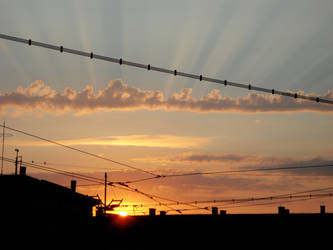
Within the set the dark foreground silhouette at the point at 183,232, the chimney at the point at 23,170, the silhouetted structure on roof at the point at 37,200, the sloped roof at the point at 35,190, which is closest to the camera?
the dark foreground silhouette at the point at 183,232

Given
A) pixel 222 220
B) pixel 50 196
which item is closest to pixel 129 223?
pixel 222 220

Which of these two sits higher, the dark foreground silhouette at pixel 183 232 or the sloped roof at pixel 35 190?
the sloped roof at pixel 35 190

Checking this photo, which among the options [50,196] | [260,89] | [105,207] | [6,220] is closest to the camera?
[260,89]

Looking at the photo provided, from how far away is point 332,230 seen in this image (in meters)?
Answer: 29.9

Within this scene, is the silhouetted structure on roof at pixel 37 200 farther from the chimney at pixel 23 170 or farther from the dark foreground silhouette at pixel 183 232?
the chimney at pixel 23 170

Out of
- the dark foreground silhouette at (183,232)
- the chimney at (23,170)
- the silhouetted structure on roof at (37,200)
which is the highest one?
the chimney at (23,170)

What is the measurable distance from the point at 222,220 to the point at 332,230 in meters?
6.90

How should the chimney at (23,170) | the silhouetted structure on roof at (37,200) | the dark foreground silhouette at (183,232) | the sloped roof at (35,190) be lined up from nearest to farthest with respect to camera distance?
the dark foreground silhouette at (183,232), the silhouetted structure on roof at (37,200), the sloped roof at (35,190), the chimney at (23,170)

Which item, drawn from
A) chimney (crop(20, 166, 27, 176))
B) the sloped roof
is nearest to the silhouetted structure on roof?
the sloped roof

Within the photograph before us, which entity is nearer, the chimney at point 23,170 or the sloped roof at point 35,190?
the sloped roof at point 35,190

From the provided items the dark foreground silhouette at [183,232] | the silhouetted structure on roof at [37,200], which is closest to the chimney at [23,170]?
the silhouetted structure on roof at [37,200]

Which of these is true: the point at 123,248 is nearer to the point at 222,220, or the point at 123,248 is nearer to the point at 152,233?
the point at 152,233

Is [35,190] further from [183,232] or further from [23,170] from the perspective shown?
[183,232]

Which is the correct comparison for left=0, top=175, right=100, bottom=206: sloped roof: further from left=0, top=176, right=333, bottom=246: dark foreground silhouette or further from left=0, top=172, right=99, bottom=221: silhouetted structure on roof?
left=0, top=176, right=333, bottom=246: dark foreground silhouette
